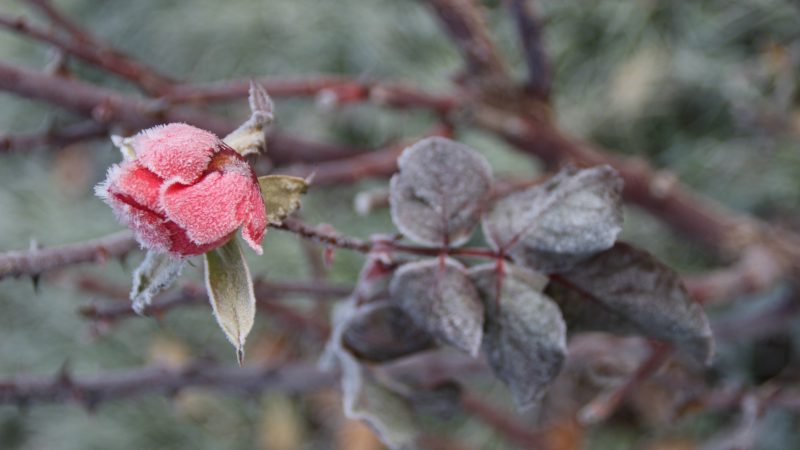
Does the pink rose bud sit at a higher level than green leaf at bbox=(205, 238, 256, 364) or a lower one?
higher

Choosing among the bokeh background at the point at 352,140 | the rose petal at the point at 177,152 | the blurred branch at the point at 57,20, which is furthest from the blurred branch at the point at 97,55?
the rose petal at the point at 177,152

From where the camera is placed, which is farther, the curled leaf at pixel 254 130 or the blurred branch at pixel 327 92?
the blurred branch at pixel 327 92

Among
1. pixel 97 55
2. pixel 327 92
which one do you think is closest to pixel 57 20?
pixel 97 55

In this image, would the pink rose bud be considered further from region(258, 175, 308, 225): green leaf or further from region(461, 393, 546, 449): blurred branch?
region(461, 393, 546, 449): blurred branch

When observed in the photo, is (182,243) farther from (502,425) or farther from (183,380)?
(502,425)

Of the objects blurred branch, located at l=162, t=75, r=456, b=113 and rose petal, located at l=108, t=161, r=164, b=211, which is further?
blurred branch, located at l=162, t=75, r=456, b=113

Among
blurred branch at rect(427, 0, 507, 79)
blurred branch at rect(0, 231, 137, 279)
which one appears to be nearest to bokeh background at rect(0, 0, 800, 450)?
blurred branch at rect(427, 0, 507, 79)

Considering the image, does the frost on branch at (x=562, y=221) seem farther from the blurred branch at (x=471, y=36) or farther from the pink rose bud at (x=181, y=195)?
the blurred branch at (x=471, y=36)

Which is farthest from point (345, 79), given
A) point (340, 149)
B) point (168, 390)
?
point (168, 390)
